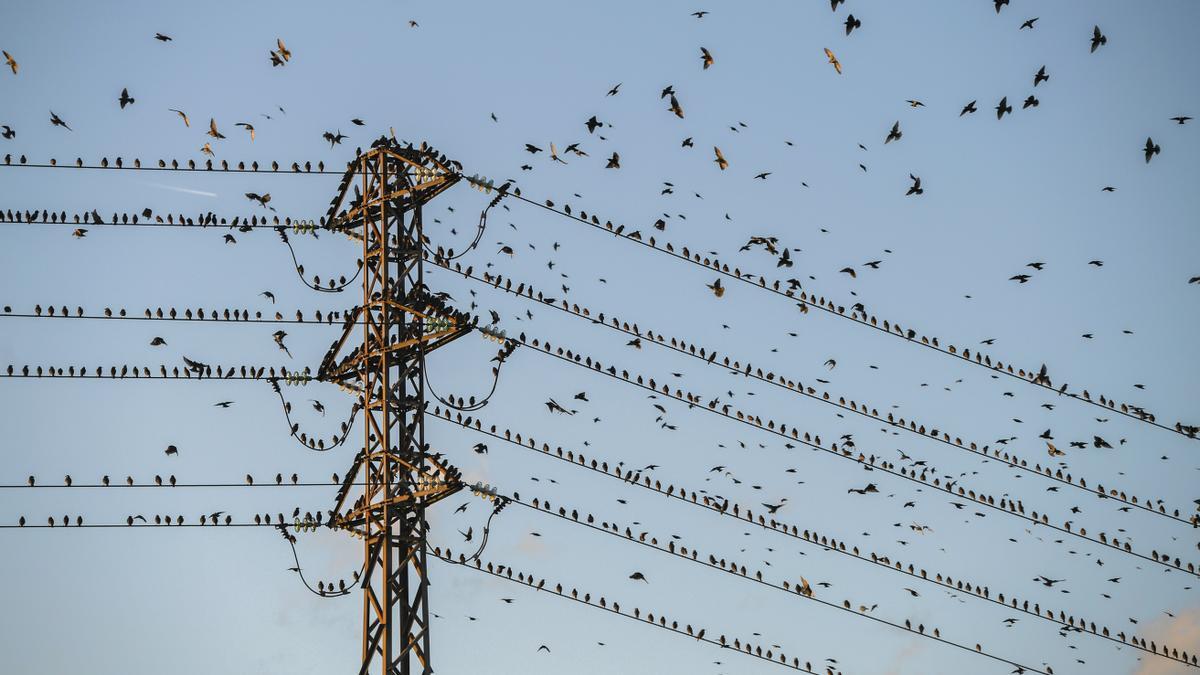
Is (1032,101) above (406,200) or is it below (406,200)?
above

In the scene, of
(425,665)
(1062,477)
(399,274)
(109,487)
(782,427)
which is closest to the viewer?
(425,665)

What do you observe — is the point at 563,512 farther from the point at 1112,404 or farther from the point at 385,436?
the point at 1112,404

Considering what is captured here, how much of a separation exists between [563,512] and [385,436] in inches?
196

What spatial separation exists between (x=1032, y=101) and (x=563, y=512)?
14245 mm

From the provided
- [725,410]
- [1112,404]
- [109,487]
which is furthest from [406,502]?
[1112,404]

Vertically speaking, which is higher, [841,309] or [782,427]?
[841,309]

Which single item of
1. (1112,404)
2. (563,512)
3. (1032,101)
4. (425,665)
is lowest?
(425,665)

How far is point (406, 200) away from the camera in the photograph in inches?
1099

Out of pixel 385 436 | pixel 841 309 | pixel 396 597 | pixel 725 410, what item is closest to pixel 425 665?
pixel 396 597

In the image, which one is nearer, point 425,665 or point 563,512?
point 425,665

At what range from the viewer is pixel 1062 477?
37719 mm

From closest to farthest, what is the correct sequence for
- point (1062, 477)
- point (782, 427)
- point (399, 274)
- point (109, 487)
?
point (399, 274), point (109, 487), point (782, 427), point (1062, 477)

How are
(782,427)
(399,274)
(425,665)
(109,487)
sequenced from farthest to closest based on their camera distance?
(782,427) < (109,487) < (399,274) < (425,665)

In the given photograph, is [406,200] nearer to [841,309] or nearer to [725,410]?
[725,410]
